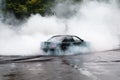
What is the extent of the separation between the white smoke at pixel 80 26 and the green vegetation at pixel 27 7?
2.98ft

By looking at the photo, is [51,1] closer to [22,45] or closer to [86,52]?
[22,45]

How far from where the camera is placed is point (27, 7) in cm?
3562

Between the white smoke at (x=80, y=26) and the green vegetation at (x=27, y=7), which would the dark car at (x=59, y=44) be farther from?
the green vegetation at (x=27, y=7)

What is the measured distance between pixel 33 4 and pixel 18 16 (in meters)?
1.94

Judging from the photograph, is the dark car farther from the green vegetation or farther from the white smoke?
the green vegetation

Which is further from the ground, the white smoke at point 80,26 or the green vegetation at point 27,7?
the green vegetation at point 27,7

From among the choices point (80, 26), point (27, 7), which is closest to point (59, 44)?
point (80, 26)

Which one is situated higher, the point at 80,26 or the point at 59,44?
the point at 80,26

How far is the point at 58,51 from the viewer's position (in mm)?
21266

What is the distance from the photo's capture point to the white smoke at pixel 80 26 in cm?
2898

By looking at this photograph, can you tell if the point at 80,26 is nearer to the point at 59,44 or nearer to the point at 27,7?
the point at 27,7

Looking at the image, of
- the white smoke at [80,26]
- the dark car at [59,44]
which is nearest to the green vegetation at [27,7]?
the white smoke at [80,26]

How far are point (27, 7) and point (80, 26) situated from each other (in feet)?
20.0

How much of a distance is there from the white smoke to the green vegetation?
0.91 meters
